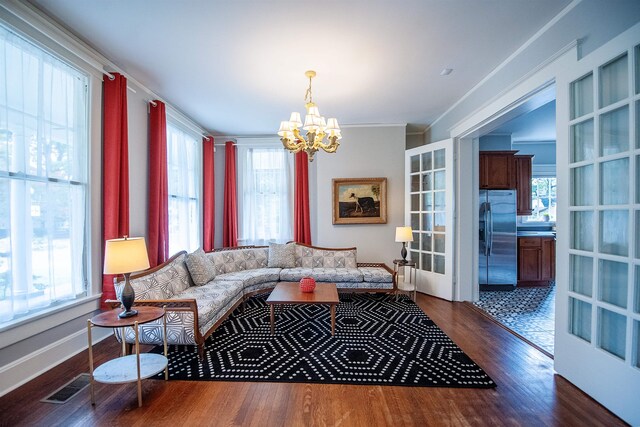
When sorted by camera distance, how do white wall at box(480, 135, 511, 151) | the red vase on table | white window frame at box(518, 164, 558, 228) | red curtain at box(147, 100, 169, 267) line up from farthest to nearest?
white window frame at box(518, 164, 558, 228) → white wall at box(480, 135, 511, 151) → red curtain at box(147, 100, 169, 267) → the red vase on table

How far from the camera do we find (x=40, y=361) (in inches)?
88.7

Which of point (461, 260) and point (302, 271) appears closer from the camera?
point (461, 260)

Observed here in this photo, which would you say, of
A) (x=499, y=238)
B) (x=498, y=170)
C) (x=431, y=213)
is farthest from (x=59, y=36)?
(x=499, y=238)

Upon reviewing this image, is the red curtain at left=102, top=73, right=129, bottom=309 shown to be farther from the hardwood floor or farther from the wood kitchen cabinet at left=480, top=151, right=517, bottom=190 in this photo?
the wood kitchen cabinet at left=480, top=151, right=517, bottom=190

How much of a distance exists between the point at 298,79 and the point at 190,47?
1.20 metres

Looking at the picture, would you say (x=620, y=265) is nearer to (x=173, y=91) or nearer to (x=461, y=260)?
(x=461, y=260)

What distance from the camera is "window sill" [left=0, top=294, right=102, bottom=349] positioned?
2.00 meters

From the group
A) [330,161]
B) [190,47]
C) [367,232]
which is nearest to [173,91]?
[190,47]

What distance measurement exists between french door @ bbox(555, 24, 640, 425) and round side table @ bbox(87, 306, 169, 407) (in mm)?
3220

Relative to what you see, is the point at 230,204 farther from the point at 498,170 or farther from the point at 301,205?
the point at 498,170

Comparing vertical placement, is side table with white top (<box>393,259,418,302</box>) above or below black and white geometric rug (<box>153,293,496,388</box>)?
above

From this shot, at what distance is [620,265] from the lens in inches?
70.3

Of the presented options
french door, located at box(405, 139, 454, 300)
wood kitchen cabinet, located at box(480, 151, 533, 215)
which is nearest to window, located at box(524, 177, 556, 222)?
wood kitchen cabinet, located at box(480, 151, 533, 215)

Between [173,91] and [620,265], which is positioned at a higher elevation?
[173,91]
